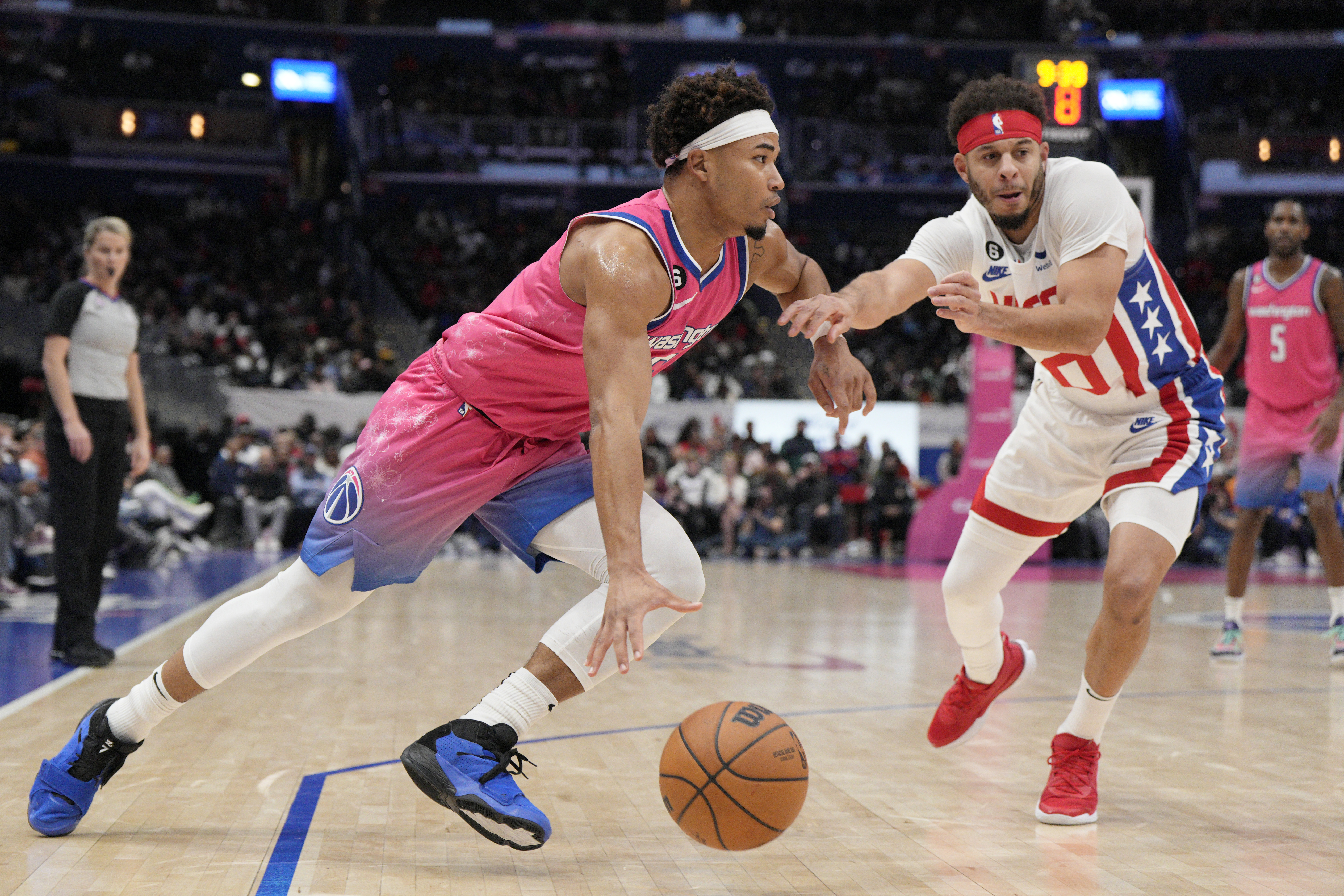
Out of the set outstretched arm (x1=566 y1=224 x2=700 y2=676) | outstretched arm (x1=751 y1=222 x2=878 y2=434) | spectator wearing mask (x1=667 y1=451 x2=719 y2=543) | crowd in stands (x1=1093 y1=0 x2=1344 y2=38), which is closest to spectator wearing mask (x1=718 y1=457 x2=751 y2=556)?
spectator wearing mask (x1=667 y1=451 x2=719 y2=543)

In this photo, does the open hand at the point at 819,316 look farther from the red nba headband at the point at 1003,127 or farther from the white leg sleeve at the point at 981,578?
the white leg sleeve at the point at 981,578

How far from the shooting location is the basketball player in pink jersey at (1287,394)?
6.57 meters

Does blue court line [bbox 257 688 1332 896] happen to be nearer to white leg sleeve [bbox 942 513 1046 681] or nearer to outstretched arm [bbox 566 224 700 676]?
outstretched arm [bbox 566 224 700 676]

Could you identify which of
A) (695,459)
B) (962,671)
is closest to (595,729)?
(962,671)

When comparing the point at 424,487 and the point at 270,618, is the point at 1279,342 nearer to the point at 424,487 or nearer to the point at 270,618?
the point at 424,487

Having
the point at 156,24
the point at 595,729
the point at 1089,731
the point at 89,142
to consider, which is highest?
the point at 156,24

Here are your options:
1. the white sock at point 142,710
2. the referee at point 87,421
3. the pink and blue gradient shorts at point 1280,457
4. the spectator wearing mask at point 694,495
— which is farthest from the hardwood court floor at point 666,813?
the spectator wearing mask at point 694,495

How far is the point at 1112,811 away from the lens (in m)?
3.62

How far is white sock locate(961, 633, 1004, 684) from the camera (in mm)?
4113

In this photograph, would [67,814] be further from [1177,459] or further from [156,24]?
[156,24]

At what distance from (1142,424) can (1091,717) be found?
0.90 m

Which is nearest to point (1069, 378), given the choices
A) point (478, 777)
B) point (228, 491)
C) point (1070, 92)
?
point (478, 777)

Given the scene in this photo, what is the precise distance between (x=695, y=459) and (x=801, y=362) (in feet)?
20.1

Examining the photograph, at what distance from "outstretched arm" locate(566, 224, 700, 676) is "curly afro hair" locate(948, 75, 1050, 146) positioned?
4.35 feet
